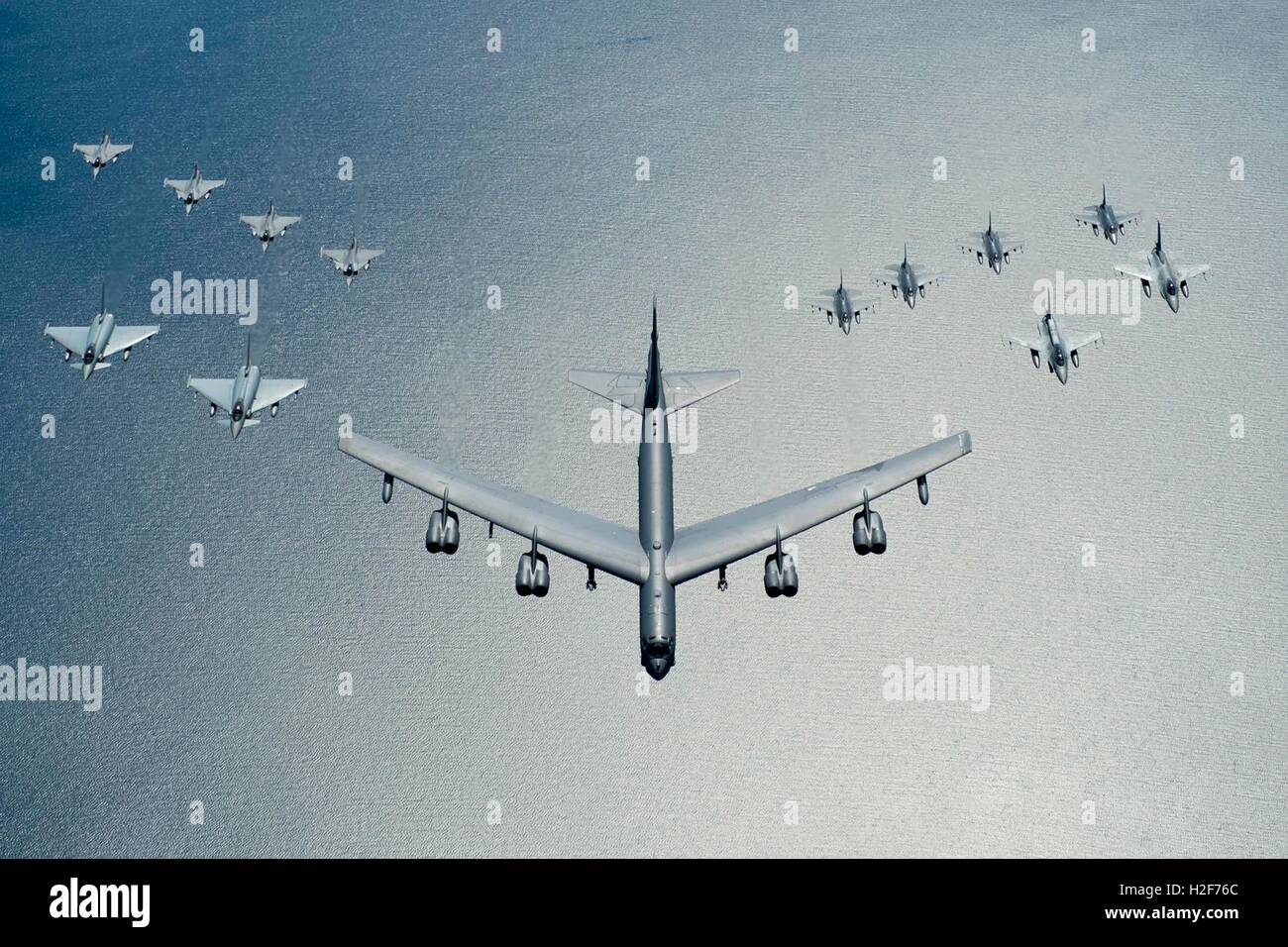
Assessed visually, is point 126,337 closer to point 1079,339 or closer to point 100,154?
point 100,154

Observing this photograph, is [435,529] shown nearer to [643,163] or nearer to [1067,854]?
[643,163]

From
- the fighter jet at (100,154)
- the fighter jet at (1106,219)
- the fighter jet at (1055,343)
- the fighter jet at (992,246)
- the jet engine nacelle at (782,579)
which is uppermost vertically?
the fighter jet at (100,154)

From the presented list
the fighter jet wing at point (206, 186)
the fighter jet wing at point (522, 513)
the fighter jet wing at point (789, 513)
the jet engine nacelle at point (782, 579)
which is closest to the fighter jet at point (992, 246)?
the fighter jet wing at point (789, 513)

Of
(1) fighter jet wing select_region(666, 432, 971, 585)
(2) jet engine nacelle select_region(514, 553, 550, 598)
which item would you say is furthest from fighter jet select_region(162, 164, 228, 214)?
(1) fighter jet wing select_region(666, 432, 971, 585)

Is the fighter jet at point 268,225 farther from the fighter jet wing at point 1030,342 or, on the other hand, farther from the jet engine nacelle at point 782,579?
the fighter jet wing at point 1030,342

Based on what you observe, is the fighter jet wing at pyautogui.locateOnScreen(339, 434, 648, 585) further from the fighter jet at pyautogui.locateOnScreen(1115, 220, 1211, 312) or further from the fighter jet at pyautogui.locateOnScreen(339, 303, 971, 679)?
the fighter jet at pyautogui.locateOnScreen(1115, 220, 1211, 312)

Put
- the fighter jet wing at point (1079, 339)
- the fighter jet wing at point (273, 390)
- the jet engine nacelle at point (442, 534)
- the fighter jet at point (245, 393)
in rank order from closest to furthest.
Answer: the jet engine nacelle at point (442, 534)
the fighter jet at point (245, 393)
the fighter jet wing at point (273, 390)
the fighter jet wing at point (1079, 339)
